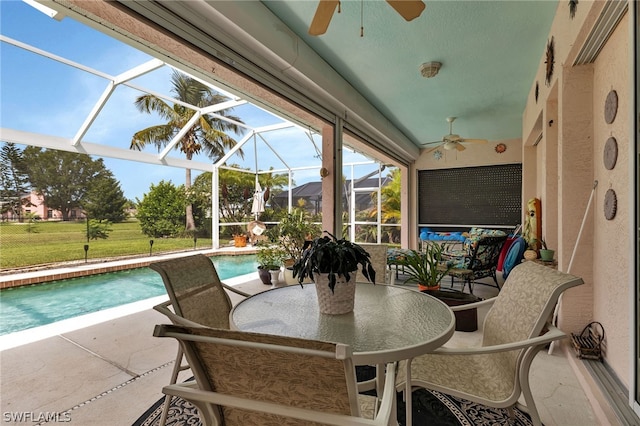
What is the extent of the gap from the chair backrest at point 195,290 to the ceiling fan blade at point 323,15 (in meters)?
1.55

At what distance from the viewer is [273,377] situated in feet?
2.41

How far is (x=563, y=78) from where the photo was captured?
2295 mm

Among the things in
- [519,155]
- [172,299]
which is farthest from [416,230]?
[172,299]

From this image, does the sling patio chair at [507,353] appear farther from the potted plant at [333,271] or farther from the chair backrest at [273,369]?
the chair backrest at [273,369]

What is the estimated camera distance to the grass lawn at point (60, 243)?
5112 mm

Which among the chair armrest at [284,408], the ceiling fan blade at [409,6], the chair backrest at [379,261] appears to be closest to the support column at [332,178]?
the chair backrest at [379,261]

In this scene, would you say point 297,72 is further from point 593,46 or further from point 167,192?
point 167,192

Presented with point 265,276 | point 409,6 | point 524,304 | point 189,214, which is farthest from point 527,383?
point 189,214

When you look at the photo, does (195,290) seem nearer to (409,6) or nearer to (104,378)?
(104,378)

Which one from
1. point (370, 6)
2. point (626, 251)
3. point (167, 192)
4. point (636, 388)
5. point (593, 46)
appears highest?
point (370, 6)

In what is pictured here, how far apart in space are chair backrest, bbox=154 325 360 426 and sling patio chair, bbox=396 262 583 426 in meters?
0.62

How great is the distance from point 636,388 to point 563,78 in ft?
7.05

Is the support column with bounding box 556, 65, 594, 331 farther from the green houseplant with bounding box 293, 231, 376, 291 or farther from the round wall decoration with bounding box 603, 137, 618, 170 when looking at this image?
the green houseplant with bounding box 293, 231, 376, 291

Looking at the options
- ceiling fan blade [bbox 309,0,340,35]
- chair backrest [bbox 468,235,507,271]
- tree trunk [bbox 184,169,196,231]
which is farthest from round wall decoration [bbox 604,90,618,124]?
tree trunk [bbox 184,169,196,231]
